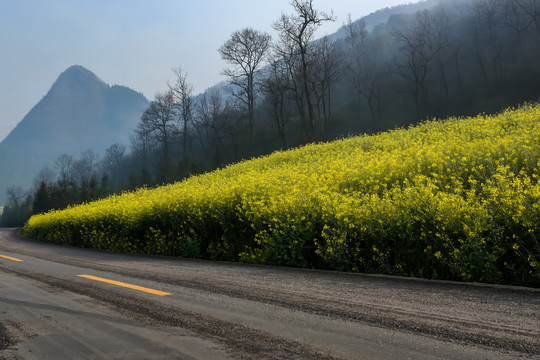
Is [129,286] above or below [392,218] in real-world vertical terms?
below

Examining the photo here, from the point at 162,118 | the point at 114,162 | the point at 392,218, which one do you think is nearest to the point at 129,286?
the point at 392,218

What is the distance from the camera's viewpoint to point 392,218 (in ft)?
20.8

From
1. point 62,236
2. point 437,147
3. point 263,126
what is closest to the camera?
point 437,147

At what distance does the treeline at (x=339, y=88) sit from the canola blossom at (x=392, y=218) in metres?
24.9

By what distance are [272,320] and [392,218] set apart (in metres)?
3.40

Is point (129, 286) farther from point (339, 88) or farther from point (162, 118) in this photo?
point (339, 88)

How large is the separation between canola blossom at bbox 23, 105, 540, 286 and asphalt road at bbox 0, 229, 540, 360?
619mm

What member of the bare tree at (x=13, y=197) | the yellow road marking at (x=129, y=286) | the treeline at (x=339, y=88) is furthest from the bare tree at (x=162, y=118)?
the bare tree at (x=13, y=197)

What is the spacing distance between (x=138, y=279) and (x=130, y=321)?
2712 millimetres

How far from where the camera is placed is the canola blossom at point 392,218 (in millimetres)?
5141

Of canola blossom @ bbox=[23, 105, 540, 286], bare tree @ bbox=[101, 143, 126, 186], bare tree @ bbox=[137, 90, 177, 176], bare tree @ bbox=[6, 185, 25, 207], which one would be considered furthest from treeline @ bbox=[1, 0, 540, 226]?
bare tree @ bbox=[6, 185, 25, 207]

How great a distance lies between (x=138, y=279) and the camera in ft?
21.0

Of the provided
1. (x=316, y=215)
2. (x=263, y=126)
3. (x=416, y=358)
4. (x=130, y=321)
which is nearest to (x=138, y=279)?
(x=130, y=321)

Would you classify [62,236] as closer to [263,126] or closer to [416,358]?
[416,358]
